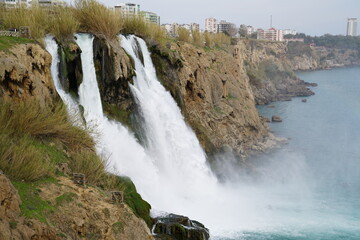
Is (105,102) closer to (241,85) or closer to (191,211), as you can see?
(191,211)

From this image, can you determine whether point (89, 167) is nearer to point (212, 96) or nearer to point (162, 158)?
point (162, 158)

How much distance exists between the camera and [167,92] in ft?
68.9

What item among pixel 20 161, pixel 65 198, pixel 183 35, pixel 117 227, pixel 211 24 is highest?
pixel 211 24

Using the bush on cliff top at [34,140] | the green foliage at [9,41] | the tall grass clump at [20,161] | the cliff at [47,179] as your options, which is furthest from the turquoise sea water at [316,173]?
the green foliage at [9,41]

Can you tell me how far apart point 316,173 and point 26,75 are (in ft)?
65.7

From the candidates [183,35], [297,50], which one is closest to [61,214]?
[183,35]

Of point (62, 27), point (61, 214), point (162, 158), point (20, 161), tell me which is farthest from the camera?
point (162, 158)

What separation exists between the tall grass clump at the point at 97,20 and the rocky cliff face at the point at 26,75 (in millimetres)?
5156

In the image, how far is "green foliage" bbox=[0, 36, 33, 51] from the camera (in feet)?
37.9

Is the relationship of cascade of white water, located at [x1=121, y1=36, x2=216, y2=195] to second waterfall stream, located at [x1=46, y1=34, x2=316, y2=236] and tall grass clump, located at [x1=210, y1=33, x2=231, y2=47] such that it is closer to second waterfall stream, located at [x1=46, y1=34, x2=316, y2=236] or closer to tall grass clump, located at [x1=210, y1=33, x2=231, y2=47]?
second waterfall stream, located at [x1=46, y1=34, x2=316, y2=236]

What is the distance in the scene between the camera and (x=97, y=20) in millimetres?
17906

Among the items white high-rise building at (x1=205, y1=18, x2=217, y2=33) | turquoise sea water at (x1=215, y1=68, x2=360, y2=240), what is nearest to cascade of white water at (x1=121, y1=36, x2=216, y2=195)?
→ turquoise sea water at (x1=215, y1=68, x2=360, y2=240)

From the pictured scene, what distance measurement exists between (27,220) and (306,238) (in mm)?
10955

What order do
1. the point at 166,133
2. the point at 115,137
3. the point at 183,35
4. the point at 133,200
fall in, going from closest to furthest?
the point at 133,200 → the point at 115,137 → the point at 166,133 → the point at 183,35
